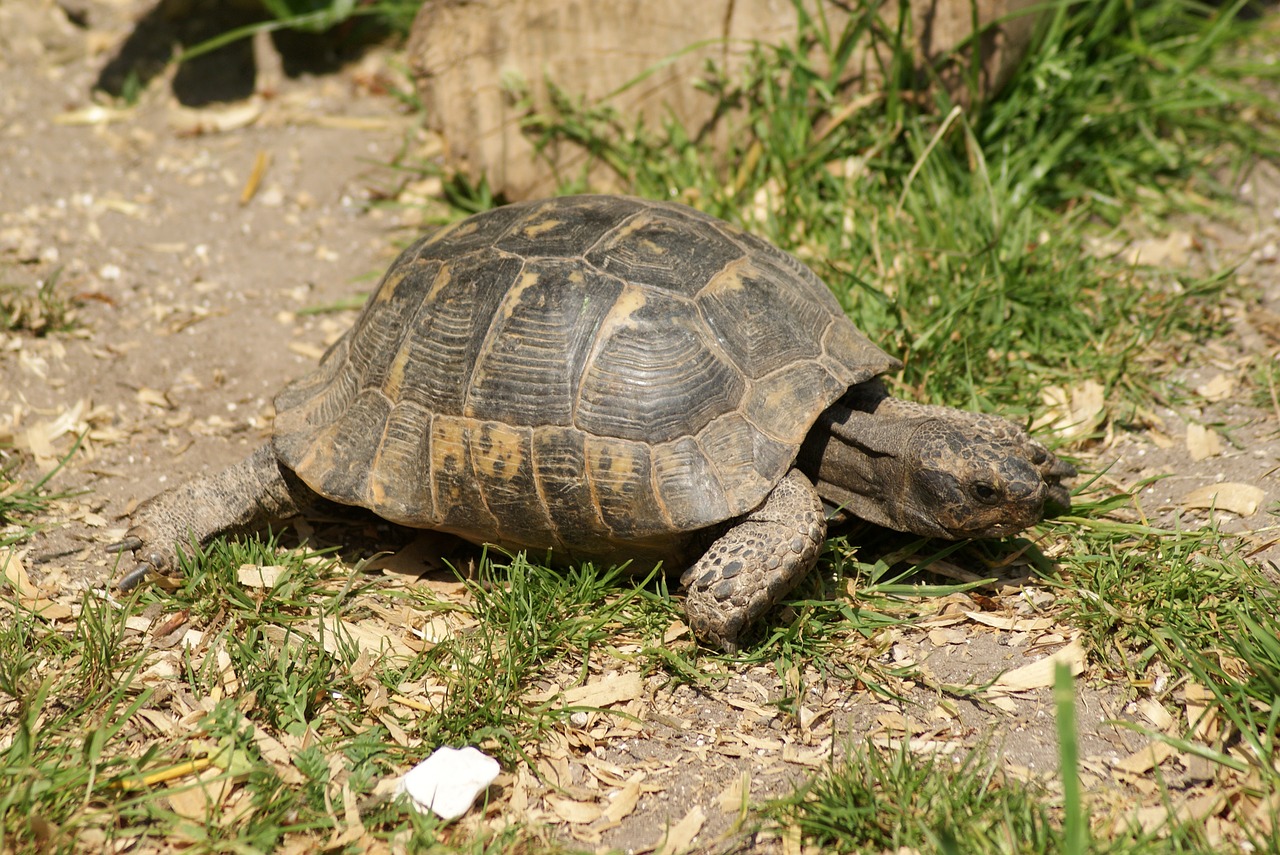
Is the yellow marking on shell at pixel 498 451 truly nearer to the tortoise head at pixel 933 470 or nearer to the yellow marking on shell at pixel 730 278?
the yellow marking on shell at pixel 730 278

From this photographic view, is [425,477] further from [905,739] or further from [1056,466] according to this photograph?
[1056,466]

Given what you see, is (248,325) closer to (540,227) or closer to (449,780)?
(540,227)

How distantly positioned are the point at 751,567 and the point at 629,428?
635 mm

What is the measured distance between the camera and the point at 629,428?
134 inches

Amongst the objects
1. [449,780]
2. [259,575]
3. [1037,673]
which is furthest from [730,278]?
[259,575]

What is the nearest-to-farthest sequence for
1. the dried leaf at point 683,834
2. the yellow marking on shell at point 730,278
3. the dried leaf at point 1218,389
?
the dried leaf at point 683,834 < the yellow marking on shell at point 730,278 < the dried leaf at point 1218,389

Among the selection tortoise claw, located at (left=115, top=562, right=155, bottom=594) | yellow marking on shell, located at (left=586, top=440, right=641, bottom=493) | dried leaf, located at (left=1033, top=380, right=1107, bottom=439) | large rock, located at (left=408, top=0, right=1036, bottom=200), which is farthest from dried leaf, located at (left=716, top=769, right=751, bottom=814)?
large rock, located at (left=408, top=0, right=1036, bottom=200)

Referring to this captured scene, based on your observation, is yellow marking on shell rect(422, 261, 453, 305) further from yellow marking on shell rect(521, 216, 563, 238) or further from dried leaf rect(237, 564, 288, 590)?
dried leaf rect(237, 564, 288, 590)

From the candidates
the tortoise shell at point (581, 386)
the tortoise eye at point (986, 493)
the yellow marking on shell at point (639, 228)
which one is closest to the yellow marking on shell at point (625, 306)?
the tortoise shell at point (581, 386)

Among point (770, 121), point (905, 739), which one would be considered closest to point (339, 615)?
point (905, 739)

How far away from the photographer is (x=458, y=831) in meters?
2.84

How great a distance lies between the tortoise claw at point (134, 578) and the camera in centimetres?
364

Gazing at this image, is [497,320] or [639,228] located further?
[639,228]

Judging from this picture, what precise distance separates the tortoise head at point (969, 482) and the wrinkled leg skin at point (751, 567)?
409mm
